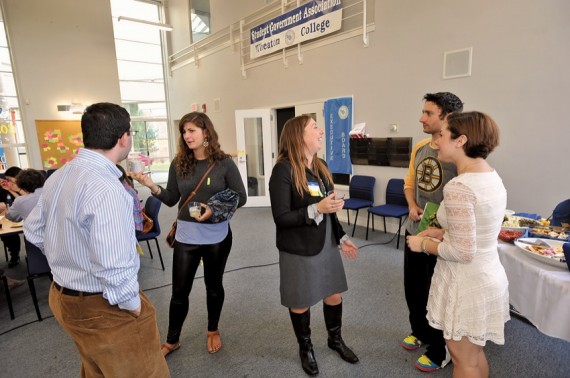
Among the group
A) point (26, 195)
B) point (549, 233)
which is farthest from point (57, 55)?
point (549, 233)

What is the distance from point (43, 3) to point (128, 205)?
909cm

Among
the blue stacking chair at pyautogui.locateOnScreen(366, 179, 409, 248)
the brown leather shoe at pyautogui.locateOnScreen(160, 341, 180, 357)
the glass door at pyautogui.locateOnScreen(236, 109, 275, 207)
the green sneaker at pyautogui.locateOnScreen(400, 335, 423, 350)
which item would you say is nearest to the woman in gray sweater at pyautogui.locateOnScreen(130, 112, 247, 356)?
the brown leather shoe at pyautogui.locateOnScreen(160, 341, 180, 357)

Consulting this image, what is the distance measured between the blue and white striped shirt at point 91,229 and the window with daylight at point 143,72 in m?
8.74

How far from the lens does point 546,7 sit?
305cm

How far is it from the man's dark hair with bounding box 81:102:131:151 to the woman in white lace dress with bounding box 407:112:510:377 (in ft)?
4.27

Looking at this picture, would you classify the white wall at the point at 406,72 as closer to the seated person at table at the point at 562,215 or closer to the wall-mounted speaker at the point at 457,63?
the wall-mounted speaker at the point at 457,63

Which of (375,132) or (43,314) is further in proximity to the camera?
(375,132)

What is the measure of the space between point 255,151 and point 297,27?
270 centimetres

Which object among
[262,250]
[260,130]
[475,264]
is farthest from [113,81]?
[475,264]

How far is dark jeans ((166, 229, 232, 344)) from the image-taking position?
6.39ft

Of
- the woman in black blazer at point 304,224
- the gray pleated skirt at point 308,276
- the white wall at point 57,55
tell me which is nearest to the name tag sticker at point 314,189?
the woman in black blazer at point 304,224

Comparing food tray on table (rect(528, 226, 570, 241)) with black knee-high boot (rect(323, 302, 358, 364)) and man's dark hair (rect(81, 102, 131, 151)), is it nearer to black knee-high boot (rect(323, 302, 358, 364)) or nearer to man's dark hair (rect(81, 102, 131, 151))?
black knee-high boot (rect(323, 302, 358, 364))

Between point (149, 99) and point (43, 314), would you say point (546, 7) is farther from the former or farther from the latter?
point (149, 99)

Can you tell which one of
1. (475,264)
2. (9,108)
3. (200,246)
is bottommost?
(200,246)
